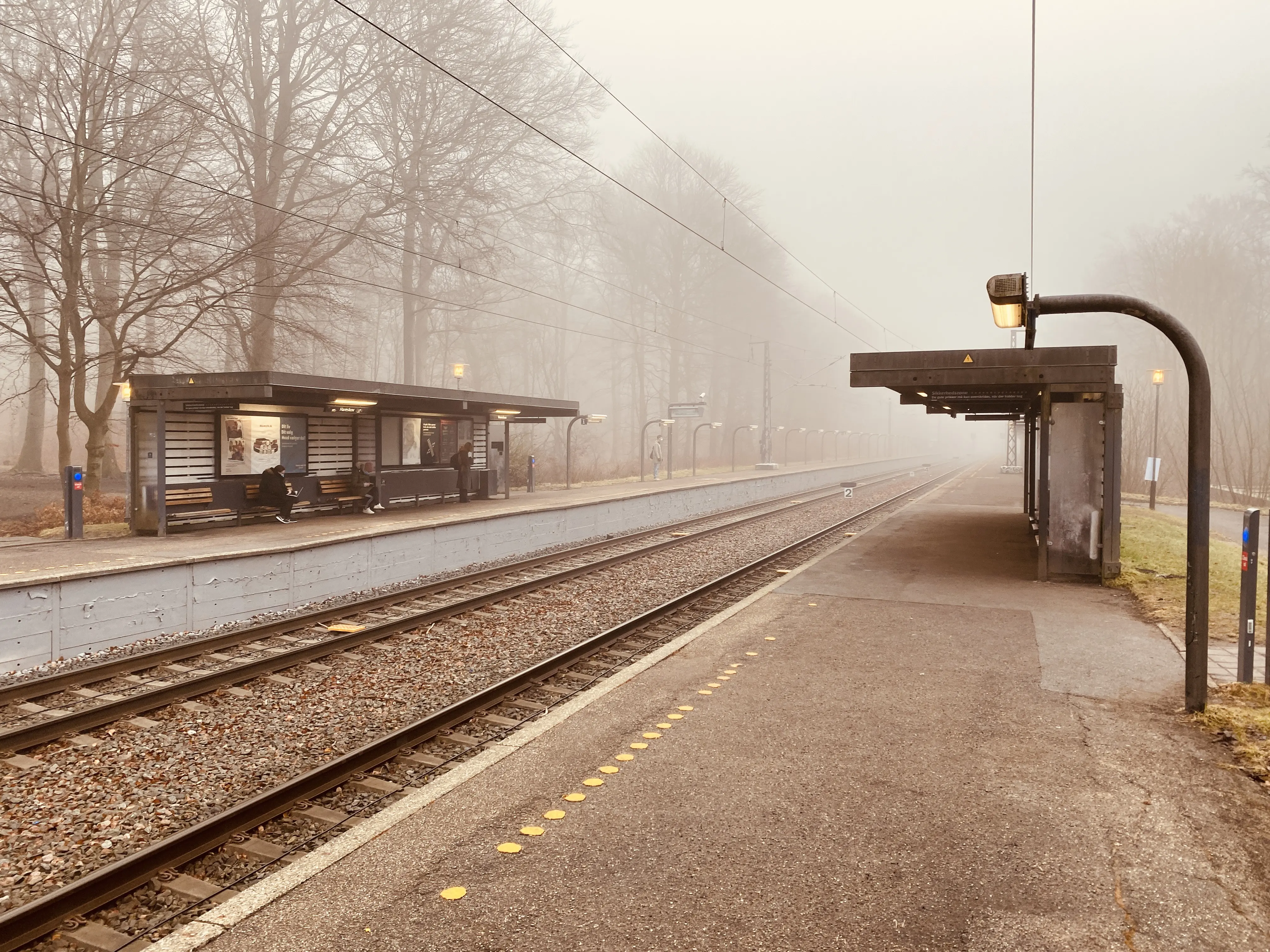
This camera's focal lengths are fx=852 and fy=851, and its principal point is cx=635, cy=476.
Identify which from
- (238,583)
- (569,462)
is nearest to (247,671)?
(238,583)

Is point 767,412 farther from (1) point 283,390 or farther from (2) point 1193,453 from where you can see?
(2) point 1193,453

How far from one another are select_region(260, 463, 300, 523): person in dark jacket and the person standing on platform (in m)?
2.27

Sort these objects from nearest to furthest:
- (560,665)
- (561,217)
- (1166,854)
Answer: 1. (1166,854)
2. (560,665)
3. (561,217)

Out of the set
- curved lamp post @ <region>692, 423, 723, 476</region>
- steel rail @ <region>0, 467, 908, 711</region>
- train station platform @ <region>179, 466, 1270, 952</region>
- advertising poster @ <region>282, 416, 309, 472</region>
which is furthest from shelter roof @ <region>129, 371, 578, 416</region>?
curved lamp post @ <region>692, 423, 723, 476</region>

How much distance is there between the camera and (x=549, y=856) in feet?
13.5

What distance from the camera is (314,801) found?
5062 mm

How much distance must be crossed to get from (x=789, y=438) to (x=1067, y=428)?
55278 millimetres

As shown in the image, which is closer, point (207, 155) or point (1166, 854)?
point (1166, 854)

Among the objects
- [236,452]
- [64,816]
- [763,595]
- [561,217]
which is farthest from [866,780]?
[561,217]

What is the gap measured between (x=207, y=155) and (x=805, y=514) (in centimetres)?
1816

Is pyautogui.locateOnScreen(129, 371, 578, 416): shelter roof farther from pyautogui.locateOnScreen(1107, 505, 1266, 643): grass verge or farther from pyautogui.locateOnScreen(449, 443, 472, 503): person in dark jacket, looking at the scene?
pyautogui.locateOnScreen(1107, 505, 1266, 643): grass verge

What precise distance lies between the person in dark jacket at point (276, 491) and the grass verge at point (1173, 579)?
1342 centimetres

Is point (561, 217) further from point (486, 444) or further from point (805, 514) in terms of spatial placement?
point (805, 514)

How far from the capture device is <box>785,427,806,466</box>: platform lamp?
178 ft
